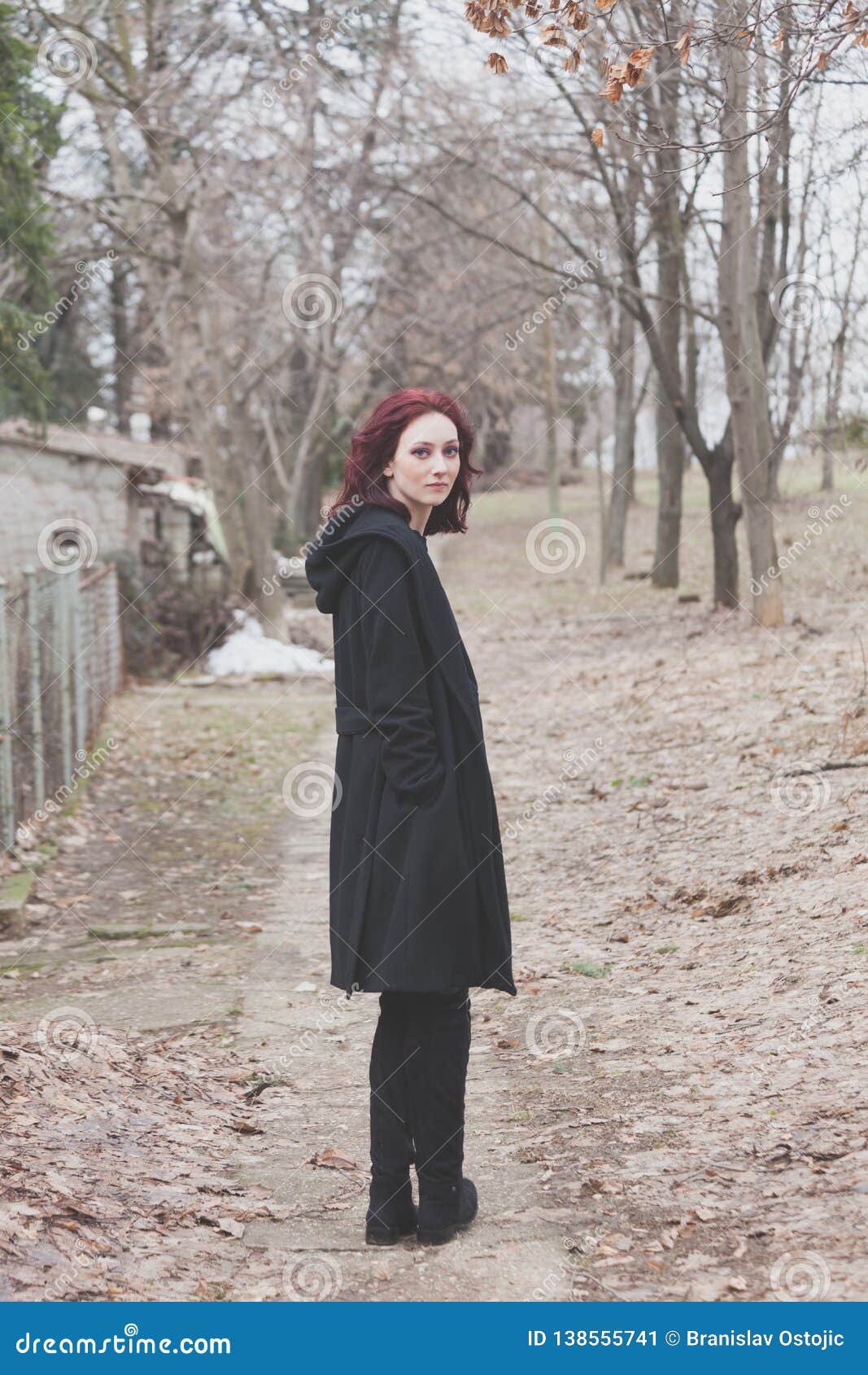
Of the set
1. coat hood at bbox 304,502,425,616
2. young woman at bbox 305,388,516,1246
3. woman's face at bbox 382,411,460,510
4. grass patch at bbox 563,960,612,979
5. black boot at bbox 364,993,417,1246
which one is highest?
woman's face at bbox 382,411,460,510

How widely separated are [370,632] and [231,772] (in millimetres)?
8655

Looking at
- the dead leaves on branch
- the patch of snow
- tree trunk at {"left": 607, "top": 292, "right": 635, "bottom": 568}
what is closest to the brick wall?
the patch of snow

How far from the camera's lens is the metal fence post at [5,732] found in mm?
8086

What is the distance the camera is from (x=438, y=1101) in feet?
12.0

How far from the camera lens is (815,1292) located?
3.15 m

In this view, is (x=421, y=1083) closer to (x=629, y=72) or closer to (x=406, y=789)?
(x=406, y=789)

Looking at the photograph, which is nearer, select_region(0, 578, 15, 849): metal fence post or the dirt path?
the dirt path

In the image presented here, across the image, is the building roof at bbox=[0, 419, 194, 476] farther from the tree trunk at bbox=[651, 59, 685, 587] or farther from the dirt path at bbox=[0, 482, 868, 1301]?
the tree trunk at bbox=[651, 59, 685, 587]

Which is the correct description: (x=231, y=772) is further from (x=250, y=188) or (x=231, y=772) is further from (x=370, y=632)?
(x=250, y=188)

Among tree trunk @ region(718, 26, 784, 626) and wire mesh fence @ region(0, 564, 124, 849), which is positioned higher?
tree trunk @ region(718, 26, 784, 626)

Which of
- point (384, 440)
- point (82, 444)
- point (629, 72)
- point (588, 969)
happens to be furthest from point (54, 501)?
point (384, 440)

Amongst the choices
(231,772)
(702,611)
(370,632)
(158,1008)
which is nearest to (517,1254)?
(370,632)

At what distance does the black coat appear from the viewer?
3514 millimetres

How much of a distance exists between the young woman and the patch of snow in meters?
15.1
